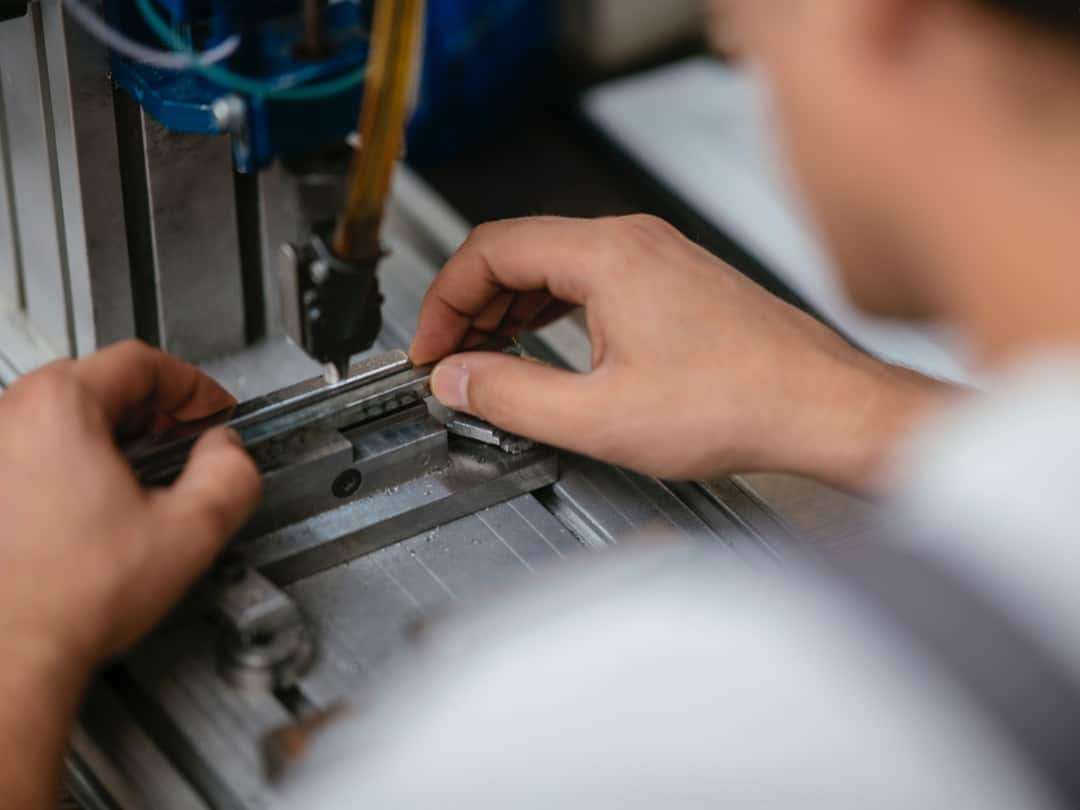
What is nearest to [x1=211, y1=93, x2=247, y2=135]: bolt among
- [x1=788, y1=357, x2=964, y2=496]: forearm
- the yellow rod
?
the yellow rod

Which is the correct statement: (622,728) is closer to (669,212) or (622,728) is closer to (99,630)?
(99,630)

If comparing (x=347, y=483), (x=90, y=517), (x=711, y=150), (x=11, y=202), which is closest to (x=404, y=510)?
(x=347, y=483)

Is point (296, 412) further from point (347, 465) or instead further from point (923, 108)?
point (923, 108)

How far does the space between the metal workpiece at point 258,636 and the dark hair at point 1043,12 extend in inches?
23.3

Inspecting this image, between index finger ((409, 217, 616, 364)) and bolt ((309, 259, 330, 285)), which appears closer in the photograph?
bolt ((309, 259, 330, 285))

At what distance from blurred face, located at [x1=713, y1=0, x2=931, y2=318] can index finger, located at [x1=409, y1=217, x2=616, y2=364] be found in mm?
312

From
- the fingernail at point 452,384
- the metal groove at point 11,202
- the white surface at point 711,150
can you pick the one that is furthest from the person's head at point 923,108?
the white surface at point 711,150

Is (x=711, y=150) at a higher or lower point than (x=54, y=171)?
lower

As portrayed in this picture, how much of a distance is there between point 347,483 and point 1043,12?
0.63 m

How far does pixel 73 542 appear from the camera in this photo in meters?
0.92

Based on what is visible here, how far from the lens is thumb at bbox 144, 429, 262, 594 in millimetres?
951

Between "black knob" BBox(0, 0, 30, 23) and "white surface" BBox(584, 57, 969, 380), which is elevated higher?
"black knob" BBox(0, 0, 30, 23)

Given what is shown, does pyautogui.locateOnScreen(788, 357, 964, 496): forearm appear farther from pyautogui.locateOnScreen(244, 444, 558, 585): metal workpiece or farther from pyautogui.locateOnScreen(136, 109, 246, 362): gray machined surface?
pyautogui.locateOnScreen(136, 109, 246, 362): gray machined surface

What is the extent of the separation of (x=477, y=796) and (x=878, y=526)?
71 cm
